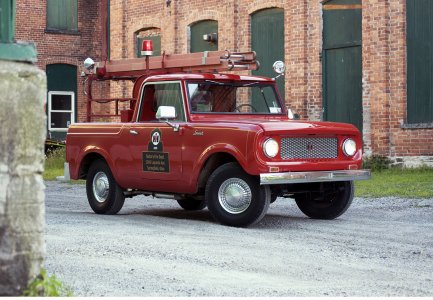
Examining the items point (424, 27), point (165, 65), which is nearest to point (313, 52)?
point (424, 27)

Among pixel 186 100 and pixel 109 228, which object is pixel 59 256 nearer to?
pixel 109 228

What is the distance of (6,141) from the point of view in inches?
188

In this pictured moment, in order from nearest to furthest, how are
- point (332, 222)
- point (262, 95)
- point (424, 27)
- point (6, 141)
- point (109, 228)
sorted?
1. point (6, 141)
2. point (109, 228)
3. point (332, 222)
4. point (262, 95)
5. point (424, 27)

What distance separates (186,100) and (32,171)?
7127 millimetres

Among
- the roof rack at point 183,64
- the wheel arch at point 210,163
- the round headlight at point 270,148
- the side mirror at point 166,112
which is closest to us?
the round headlight at point 270,148

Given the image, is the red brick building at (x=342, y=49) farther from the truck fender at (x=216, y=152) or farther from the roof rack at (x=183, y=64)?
the truck fender at (x=216, y=152)

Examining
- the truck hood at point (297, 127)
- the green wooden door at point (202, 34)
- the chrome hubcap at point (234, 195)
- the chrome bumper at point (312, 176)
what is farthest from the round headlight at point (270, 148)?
the green wooden door at point (202, 34)

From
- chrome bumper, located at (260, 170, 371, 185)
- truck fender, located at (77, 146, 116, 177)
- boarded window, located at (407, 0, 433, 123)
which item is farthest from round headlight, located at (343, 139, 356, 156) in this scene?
boarded window, located at (407, 0, 433, 123)

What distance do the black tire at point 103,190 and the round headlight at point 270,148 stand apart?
284cm

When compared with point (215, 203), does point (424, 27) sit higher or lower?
higher

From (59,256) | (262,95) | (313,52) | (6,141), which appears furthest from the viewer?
(313,52)

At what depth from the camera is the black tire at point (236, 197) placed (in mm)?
10789

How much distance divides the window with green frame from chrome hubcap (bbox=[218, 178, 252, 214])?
24787mm

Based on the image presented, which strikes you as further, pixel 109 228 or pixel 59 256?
pixel 109 228
